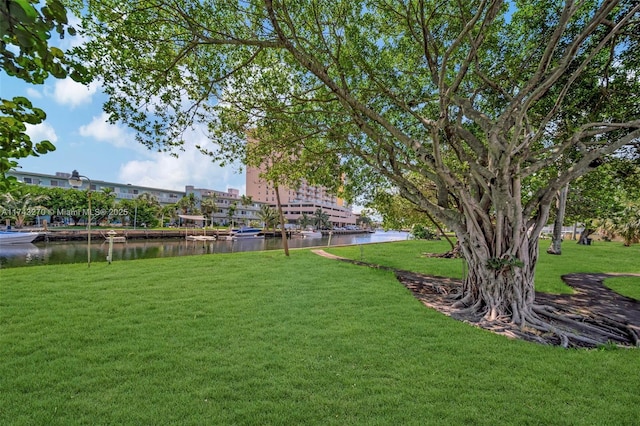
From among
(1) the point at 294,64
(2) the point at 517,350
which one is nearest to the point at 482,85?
(1) the point at 294,64

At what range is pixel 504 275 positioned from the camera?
641 centimetres

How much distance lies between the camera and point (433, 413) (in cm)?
293

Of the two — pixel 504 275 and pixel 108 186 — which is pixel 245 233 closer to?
pixel 108 186

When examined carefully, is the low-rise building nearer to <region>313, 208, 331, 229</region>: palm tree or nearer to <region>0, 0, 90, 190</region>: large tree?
<region>313, 208, 331, 229</region>: palm tree

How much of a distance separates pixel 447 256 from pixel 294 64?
15548 mm

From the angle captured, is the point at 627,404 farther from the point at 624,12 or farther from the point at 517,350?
the point at 624,12

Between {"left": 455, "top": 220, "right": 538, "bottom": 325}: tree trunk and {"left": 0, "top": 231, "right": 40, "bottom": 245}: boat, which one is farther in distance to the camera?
{"left": 0, "top": 231, "right": 40, "bottom": 245}: boat

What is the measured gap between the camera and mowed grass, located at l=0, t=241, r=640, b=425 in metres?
2.90

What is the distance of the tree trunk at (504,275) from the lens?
20.4 ft

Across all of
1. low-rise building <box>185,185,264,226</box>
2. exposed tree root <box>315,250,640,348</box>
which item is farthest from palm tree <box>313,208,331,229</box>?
Result: exposed tree root <box>315,250,640,348</box>

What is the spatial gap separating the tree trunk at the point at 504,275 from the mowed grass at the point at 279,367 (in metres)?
1.26

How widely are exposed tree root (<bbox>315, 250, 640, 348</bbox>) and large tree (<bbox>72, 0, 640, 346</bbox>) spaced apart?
0.09 meters

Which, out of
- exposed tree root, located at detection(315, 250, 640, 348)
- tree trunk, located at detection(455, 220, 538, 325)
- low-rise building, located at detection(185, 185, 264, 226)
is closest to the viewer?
exposed tree root, located at detection(315, 250, 640, 348)

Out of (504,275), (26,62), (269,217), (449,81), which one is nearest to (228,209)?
(269,217)
